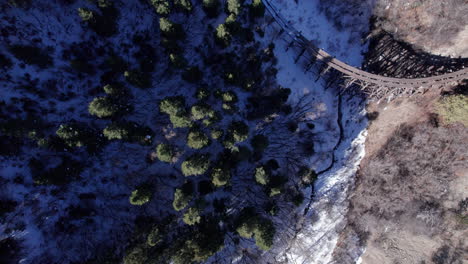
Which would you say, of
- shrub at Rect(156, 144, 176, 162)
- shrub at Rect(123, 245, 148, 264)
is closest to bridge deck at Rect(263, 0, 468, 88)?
shrub at Rect(156, 144, 176, 162)

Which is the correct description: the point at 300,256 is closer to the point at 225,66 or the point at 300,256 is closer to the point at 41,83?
the point at 225,66

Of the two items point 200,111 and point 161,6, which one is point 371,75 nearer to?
point 200,111

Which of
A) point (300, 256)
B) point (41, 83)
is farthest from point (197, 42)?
point (300, 256)

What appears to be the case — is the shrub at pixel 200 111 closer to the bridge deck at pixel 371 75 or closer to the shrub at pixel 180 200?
the shrub at pixel 180 200

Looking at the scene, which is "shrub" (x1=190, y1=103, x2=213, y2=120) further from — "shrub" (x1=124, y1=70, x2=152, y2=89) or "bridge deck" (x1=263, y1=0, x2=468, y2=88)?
"bridge deck" (x1=263, y1=0, x2=468, y2=88)

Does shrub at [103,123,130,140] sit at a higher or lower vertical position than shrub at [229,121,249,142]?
lower

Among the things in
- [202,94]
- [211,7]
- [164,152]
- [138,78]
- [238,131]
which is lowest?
[164,152]

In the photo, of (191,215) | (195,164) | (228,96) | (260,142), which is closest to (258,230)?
(191,215)
